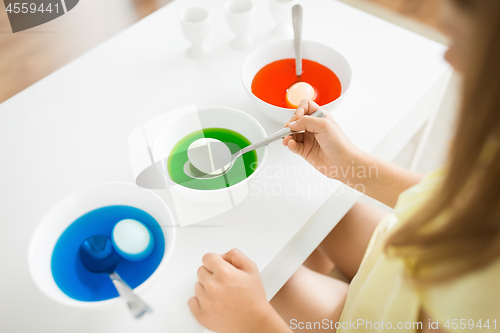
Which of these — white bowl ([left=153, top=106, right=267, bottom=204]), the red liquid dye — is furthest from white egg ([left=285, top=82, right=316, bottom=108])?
white bowl ([left=153, top=106, right=267, bottom=204])

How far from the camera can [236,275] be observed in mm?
604

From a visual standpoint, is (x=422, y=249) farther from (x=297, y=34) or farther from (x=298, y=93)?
(x=297, y=34)

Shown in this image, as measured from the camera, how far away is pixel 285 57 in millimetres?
911

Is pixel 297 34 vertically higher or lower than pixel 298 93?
higher

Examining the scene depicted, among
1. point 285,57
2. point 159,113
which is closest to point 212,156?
point 159,113

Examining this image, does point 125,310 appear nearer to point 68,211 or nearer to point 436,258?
point 68,211

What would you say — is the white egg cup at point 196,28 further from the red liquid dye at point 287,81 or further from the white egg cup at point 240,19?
the red liquid dye at point 287,81

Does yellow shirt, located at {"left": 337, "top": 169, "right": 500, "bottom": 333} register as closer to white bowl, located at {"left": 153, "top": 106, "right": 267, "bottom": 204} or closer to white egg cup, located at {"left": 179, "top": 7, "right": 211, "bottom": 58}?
white bowl, located at {"left": 153, "top": 106, "right": 267, "bottom": 204}

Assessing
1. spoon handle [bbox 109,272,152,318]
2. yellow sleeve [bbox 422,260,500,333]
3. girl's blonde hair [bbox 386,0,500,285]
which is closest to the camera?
girl's blonde hair [bbox 386,0,500,285]

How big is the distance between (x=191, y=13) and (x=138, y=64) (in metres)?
0.20

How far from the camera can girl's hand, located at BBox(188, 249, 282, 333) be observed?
1.90 ft

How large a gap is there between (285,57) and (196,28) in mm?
243

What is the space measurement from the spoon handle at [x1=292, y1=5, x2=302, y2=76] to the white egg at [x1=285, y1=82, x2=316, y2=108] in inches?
2.1

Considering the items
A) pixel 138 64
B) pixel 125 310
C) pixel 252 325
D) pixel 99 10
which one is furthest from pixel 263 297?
pixel 99 10
